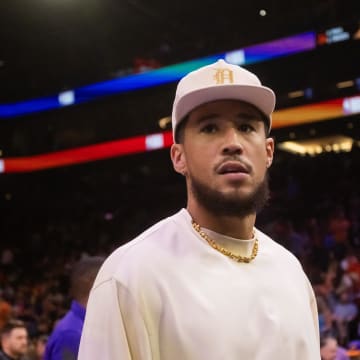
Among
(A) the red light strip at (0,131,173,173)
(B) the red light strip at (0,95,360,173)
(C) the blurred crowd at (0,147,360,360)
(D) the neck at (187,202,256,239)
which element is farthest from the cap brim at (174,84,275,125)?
(A) the red light strip at (0,131,173,173)

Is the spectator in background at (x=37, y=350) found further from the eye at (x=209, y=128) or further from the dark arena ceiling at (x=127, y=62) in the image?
the dark arena ceiling at (x=127, y=62)

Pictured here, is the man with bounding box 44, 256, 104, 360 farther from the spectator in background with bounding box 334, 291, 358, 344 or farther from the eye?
the spectator in background with bounding box 334, 291, 358, 344

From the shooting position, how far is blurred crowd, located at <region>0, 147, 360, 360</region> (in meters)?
7.78

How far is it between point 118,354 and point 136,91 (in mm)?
10160

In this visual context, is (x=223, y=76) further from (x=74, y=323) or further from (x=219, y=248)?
(x=74, y=323)

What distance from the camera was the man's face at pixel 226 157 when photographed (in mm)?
1541

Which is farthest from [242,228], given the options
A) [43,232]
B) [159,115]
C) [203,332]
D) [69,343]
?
[43,232]

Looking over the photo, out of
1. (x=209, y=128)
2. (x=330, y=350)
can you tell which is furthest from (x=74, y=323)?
(x=330, y=350)

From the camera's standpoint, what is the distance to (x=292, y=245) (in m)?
10.1

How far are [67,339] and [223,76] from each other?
1.83m

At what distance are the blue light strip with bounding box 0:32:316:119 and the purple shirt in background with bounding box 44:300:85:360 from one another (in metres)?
6.99

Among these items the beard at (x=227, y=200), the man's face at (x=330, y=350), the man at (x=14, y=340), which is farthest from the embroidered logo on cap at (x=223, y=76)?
the man at (x=14, y=340)

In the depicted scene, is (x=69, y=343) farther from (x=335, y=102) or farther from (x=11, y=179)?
(x=11, y=179)

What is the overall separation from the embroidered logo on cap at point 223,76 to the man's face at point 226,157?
0.05 m
